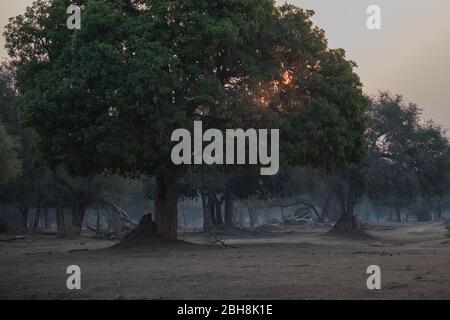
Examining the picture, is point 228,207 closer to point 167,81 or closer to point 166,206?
point 166,206

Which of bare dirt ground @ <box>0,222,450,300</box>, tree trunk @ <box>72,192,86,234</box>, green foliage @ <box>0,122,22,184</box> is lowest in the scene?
bare dirt ground @ <box>0,222,450,300</box>

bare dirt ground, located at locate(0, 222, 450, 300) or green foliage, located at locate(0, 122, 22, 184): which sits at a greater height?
green foliage, located at locate(0, 122, 22, 184)

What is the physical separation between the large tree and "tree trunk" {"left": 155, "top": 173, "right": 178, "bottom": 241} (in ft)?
0.15

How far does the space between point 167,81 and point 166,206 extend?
6.85 meters

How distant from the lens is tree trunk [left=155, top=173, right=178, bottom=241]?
110 ft

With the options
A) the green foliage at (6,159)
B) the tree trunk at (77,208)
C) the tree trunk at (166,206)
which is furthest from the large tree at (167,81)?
the tree trunk at (77,208)

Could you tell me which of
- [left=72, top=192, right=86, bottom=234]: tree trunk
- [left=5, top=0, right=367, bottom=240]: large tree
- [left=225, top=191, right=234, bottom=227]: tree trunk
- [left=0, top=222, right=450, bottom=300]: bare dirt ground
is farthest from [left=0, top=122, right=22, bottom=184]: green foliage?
[left=225, top=191, right=234, bottom=227]: tree trunk

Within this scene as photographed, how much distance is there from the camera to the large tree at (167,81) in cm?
2884

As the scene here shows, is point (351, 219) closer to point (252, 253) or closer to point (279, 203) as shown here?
point (252, 253)

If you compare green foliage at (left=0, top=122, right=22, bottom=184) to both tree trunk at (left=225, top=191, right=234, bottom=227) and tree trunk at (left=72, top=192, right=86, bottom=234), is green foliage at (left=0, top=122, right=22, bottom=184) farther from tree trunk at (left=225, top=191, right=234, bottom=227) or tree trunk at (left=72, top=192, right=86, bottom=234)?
tree trunk at (left=225, top=191, right=234, bottom=227)

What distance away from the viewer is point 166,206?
33375 mm

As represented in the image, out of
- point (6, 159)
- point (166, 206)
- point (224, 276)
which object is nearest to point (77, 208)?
point (6, 159)

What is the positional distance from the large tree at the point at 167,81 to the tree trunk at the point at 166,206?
0.05m
